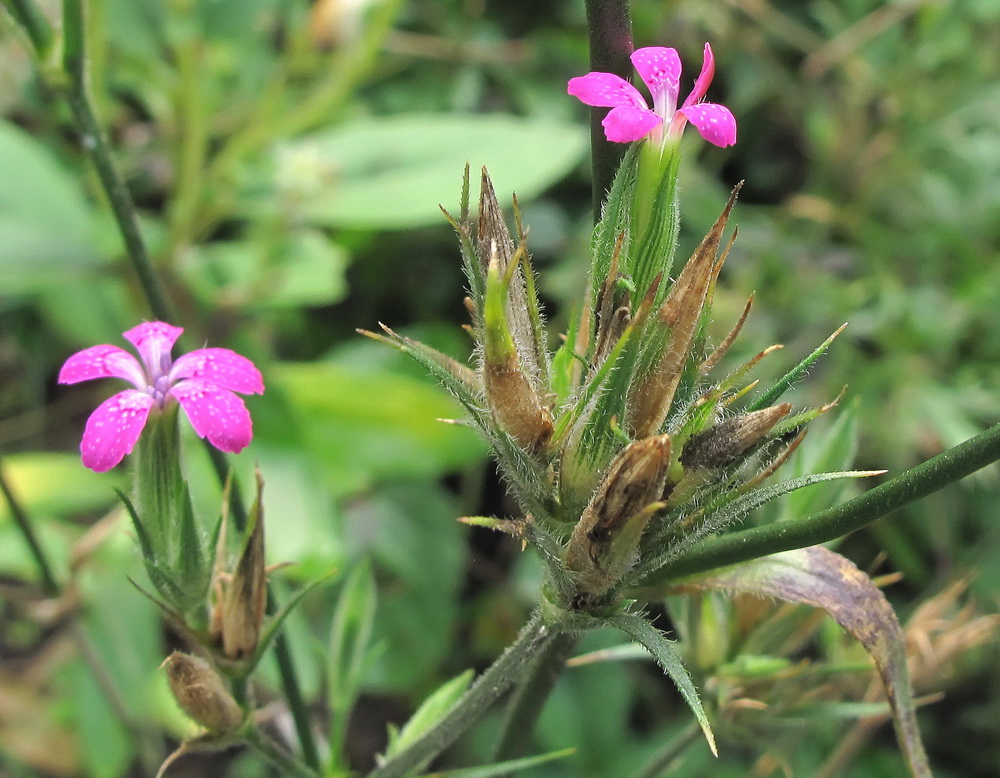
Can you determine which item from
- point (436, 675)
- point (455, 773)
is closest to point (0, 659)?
point (436, 675)

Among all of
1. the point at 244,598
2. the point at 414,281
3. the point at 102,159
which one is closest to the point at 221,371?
the point at 244,598

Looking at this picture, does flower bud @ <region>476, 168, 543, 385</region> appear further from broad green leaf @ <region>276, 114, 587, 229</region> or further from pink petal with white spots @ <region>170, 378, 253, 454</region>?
broad green leaf @ <region>276, 114, 587, 229</region>

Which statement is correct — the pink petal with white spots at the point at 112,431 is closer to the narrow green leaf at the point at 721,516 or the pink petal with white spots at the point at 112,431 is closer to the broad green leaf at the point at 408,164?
the narrow green leaf at the point at 721,516

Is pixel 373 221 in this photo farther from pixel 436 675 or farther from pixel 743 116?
pixel 743 116

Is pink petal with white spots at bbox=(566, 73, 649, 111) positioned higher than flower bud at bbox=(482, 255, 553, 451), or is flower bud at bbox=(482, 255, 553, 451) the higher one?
pink petal with white spots at bbox=(566, 73, 649, 111)

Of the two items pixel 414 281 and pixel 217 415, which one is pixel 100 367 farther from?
pixel 414 281

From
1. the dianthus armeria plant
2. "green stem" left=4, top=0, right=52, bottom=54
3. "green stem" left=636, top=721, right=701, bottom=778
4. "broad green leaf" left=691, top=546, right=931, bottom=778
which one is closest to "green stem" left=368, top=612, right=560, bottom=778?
the dianthus armeria plant
